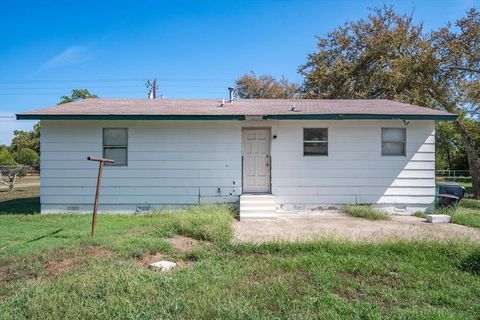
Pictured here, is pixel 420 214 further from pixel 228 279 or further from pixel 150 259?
pixel 150 259

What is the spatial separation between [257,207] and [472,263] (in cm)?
537

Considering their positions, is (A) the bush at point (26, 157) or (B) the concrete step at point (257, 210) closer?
(B) the concrete step at point (257, 210)

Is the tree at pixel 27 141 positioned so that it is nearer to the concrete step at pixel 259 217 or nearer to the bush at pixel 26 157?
the bush at pixel 26 157

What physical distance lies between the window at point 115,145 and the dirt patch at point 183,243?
4.57m

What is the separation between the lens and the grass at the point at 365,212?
9.14m

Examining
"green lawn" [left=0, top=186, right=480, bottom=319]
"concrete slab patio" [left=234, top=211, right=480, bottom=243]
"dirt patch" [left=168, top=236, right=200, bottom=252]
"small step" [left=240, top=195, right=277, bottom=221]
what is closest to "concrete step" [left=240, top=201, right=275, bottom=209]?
"small step" [left=240, top=195, right=277, bottom=221]

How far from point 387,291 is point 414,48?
17828 millimetres

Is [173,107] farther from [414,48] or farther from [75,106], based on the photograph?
[414,48]

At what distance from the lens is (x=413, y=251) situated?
A: 5.50 m

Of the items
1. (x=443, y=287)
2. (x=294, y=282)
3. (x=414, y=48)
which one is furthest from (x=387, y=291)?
(x=414, y=48)

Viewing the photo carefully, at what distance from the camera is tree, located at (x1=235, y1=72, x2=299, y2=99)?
112ft

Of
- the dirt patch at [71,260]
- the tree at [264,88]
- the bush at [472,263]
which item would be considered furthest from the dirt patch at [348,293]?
the tree at [264,88]

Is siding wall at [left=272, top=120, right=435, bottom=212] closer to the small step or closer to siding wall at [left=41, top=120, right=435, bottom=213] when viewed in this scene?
siding wall at [left=41, top=120, right=435, bottom=213]

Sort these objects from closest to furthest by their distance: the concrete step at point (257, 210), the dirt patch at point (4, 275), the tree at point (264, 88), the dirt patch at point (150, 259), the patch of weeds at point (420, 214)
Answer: the dirt patch at point (4, 275), the dirt patch at point (150, 259), the concrete step at point (257, 210), the patch of weeds at point (420, 214), the tree at point (264, 88)
